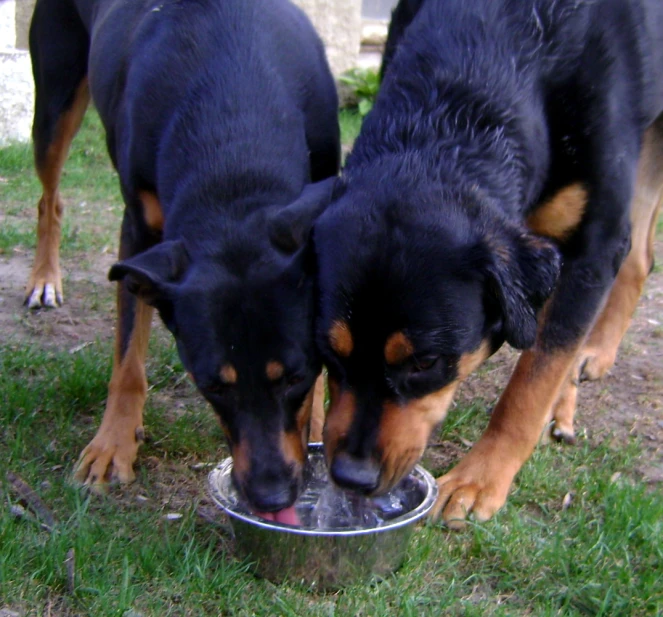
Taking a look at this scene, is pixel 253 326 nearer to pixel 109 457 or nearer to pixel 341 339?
pixel 341 339

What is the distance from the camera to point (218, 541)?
2.88m

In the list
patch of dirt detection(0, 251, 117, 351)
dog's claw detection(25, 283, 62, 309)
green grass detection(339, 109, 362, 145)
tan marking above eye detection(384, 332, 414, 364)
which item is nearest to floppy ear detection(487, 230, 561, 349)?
tan marking above eye detection(384, 332, 414, 364)

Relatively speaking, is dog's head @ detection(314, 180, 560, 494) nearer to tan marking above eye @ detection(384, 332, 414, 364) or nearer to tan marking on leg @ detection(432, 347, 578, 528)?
tan marking above eye @ detection(384, 332, 414, 364)

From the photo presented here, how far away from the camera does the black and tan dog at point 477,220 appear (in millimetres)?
2555

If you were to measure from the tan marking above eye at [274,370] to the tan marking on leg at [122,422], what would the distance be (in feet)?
3.22

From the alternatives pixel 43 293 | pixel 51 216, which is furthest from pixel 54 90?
pixel 43 293

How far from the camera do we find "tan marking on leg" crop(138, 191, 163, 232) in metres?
3.37

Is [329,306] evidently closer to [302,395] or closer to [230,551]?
[302,395]

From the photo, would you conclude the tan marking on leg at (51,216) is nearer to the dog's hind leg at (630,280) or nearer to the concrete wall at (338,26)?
the dog's hind leg at (630,280)

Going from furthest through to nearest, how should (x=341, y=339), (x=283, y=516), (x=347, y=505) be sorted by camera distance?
(x=347, y=505) < (x=283, y=516) < (x=341, y=339)

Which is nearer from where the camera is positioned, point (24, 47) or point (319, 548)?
point (319, 548)

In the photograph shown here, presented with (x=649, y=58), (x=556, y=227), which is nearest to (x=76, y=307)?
(x=556, y=227)

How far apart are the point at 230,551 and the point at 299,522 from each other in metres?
0.25

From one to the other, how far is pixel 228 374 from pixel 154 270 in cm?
39
